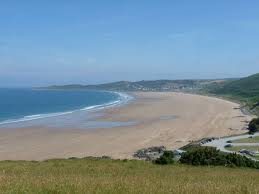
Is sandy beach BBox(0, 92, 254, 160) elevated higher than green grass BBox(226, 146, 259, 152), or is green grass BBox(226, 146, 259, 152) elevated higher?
green grass BBox(226, 146, 259, 152)

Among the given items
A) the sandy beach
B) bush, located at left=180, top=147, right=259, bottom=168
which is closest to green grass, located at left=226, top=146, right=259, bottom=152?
the sandy beach

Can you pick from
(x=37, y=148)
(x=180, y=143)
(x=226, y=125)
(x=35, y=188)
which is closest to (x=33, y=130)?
(x=37, y=148)

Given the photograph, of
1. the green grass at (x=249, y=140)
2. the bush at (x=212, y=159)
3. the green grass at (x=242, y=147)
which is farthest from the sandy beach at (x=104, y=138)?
the bush at (x=212, y=159)

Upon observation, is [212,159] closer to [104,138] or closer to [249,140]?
[249,140]

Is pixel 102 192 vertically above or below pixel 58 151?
above

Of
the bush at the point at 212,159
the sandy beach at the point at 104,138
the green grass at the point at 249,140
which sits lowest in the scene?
the sandy beach at the point at 104,138

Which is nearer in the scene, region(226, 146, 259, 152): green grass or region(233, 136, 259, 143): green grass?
region(226, 146, 259, 152): green grass

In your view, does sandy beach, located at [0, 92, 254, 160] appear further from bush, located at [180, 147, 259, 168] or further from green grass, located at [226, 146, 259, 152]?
bush, located at [180, 147, 259, 168]

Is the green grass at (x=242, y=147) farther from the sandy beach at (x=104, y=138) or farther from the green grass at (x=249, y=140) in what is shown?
the sandy beach at (x=104, y=138)

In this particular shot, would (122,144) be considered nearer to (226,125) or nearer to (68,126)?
(68,126)

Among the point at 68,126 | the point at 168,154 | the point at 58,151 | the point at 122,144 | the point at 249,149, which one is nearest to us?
the point at 168,154

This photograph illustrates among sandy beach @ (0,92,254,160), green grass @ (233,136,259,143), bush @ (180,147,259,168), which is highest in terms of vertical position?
bush @ (180,147,259,168)
